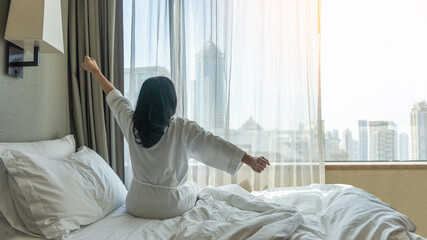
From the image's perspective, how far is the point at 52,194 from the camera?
3.63 feet

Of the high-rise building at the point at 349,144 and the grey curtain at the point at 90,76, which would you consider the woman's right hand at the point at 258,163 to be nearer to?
the grey curtain at the point at 90,76

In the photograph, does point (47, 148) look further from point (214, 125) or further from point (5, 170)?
point (214, 125)

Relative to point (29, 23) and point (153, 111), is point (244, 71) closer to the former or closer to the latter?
point (153, 111)

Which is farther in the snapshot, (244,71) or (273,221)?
(244,71)

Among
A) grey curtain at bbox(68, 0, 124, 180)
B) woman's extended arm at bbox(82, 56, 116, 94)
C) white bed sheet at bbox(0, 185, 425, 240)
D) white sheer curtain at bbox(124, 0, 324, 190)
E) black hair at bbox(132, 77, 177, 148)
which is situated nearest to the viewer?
white bed sheet at bbox(0, 185, 425, 240)

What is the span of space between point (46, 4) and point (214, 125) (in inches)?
49.3

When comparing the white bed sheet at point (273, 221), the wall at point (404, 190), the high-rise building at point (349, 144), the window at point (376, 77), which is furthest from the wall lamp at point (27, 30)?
the wall at point (404, 190)

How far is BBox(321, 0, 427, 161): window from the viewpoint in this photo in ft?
7.63

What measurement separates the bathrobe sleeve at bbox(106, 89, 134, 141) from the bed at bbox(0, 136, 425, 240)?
0.30 metres

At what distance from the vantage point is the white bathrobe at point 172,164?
1.36m

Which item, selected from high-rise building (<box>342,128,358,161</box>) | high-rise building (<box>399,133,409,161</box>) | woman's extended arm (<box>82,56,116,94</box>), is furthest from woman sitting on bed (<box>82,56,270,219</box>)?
high-rise building (<box>399,133,409,161</box>)

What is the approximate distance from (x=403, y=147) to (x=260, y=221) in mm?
1944

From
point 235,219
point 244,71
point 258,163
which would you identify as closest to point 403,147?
point 244,71

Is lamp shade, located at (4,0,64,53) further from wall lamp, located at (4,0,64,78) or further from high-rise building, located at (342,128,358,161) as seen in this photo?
high-rise building, located at (342,128,358,161)
